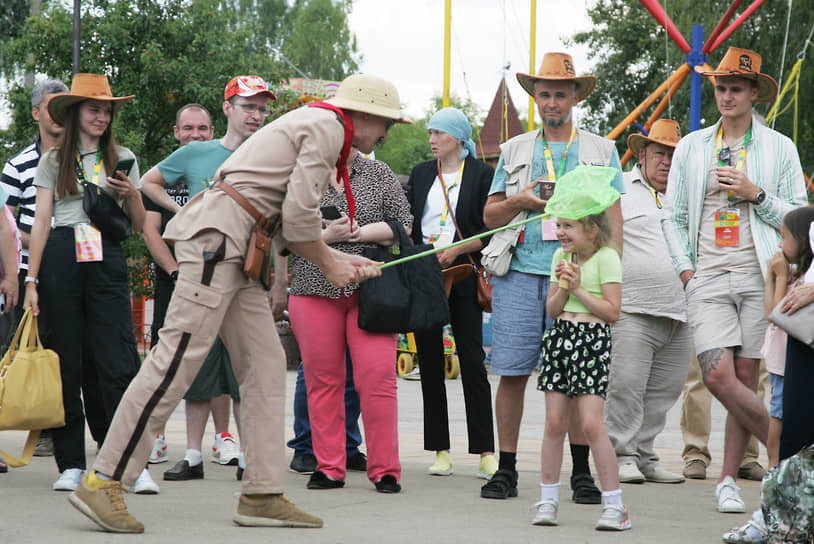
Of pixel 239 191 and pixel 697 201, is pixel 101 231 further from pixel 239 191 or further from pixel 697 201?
pixel 697 201

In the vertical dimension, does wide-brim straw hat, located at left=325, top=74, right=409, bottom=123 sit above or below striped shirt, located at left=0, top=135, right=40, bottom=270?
above

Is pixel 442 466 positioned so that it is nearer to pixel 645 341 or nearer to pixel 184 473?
pixel 645 341

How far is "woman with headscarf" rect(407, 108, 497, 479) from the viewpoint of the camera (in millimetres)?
6930

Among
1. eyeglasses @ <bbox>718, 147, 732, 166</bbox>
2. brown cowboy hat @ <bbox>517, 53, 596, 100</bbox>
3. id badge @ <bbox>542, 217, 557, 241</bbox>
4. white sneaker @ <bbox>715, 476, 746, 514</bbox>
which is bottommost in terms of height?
white sneaker @ <bbox>715, 476, 746, 514</bbox>

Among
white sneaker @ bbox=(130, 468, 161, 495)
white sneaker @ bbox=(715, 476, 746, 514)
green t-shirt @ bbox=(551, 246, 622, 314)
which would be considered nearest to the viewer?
green t-shirt @ bbox=(551, 246, 622, 314)

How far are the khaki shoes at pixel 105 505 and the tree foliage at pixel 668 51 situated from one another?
54.3ft

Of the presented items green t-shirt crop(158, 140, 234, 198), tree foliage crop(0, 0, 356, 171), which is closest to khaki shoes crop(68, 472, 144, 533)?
green t-shirt crop(158, 140, 234, 198)

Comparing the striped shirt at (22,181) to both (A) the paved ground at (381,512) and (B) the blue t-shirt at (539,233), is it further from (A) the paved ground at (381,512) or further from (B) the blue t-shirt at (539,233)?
(B) the blue t-shirt at (539,233)

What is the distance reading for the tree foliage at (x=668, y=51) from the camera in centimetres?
2020

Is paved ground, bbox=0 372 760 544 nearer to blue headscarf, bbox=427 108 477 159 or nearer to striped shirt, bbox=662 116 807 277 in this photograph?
striped shirt, bbox=662 116 807 277

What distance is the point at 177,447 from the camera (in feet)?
27.0

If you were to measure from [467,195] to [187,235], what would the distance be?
264 centimetres

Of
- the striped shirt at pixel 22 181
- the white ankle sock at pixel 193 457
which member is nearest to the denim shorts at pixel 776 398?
the white ankle sock at pixel 193 457

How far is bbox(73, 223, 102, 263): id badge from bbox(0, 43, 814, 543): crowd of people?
0.04ft
